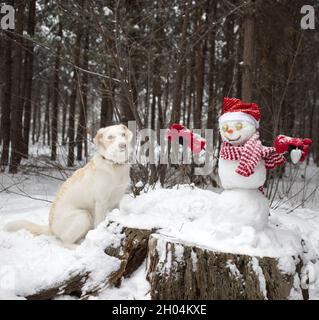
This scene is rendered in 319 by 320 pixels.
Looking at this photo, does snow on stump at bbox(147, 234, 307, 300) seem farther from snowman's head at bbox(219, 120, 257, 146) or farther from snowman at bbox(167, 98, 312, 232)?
snowman's head at bbox(219, 120, 257, 146)

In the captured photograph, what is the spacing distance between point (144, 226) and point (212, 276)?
2.36 feet

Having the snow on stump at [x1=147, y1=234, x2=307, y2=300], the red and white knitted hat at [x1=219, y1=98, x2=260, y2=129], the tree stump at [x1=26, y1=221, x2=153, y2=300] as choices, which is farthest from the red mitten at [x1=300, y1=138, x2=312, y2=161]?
the tree stump at [x1=26, y1=221, x2=153, y2=300]

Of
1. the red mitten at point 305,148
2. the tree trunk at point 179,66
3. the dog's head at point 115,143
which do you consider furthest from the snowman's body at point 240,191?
the tree trunk at point 179,66

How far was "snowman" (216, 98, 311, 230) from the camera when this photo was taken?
271 cm

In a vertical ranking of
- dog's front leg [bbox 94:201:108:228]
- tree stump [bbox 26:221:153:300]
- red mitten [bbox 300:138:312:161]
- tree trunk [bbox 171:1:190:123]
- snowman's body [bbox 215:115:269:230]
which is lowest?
tree stump [bbox 26:221:153:300]

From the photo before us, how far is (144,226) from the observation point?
118 inches

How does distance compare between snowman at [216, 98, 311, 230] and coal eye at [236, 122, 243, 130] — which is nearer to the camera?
snowman at [216, 98, 311, 230]

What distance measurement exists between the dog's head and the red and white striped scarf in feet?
2.91

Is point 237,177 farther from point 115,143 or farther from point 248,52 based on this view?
point 248,52

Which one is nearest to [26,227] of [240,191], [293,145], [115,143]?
[115,143]

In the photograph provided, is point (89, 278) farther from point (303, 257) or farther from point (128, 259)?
point (303, 257)

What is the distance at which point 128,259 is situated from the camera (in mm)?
3008

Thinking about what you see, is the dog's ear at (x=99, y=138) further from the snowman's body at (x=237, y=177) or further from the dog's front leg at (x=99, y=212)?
the snowman's body at (x=237, y=177)

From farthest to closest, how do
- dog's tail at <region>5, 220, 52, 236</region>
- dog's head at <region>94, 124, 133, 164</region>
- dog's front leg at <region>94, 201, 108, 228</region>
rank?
1. dog's tail at <region>5, 220, 52, 236</region>
2. dog's front leg at <region>94, 201, 108, 228</region>
3. dog's head at <region>94, 124, 133, 164</region>
